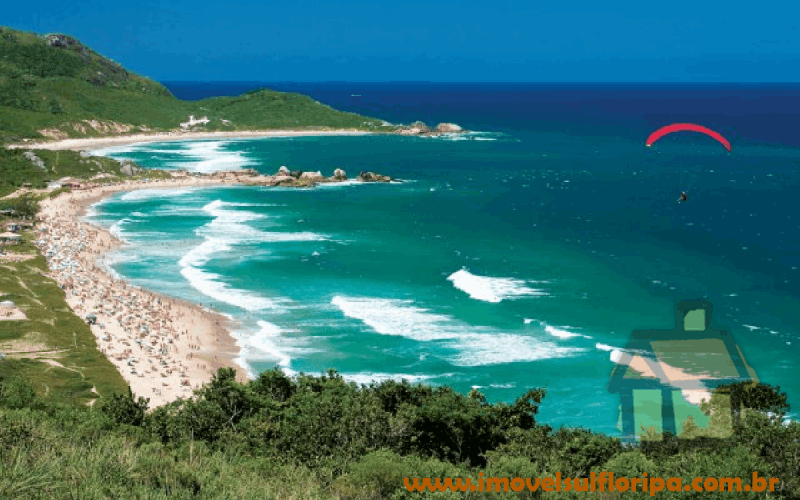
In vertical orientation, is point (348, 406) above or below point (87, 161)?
below

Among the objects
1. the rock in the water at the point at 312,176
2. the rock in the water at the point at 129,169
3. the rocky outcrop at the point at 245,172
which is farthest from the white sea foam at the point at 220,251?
the rock in the water at the point at 129,169

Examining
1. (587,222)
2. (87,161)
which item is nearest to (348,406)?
(587,222)

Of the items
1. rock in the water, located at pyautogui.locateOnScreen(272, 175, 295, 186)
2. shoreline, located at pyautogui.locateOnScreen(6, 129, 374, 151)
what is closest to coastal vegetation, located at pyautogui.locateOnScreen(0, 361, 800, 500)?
rock in the water, located at pyautogui.locateOnScreen(272, 175, 295, 186)

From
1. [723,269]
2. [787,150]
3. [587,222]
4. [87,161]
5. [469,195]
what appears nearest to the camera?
[723,269]

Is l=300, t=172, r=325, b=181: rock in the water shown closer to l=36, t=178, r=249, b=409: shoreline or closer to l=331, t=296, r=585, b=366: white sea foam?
l=36, t=178, r=249, b=409: shoreline

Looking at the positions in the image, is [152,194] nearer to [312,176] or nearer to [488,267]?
[312,176]

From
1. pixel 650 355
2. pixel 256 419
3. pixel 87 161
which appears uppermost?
pixel 87 161

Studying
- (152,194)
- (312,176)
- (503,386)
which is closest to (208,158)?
(312,176)

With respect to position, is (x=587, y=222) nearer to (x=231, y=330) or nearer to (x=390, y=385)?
(x=231, y=330)
